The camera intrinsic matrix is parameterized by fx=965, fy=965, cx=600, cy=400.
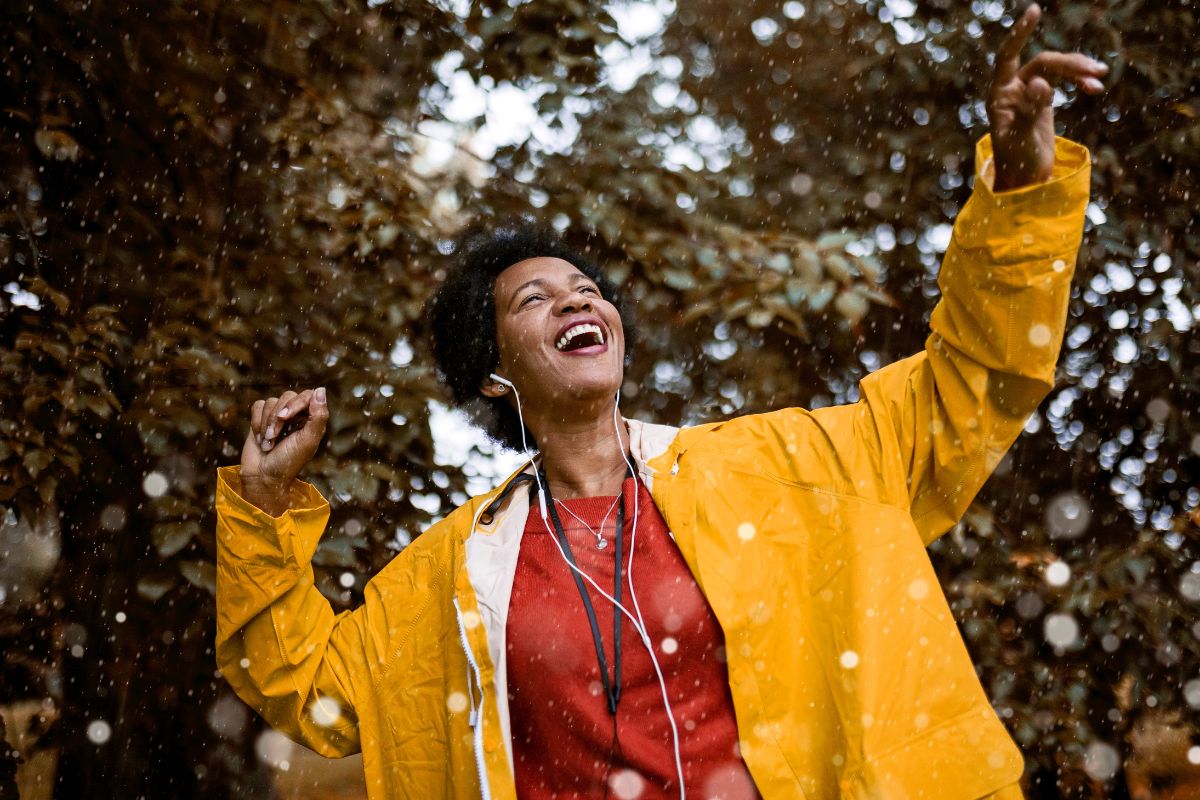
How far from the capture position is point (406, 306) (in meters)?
2.93

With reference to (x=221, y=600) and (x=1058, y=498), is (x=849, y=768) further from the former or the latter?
(x=1058, y=498)

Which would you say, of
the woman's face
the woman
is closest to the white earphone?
the woman

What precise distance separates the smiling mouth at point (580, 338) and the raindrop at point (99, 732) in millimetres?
1863

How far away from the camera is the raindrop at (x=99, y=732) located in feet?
9.32

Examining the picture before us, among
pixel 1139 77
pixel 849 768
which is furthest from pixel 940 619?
pixel 1139 77

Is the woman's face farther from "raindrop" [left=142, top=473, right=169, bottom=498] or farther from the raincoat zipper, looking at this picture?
"raindrop" [left=142, top=473, right=169, bottom=498]

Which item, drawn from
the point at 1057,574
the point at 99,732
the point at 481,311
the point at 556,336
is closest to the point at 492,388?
the point at 481,311

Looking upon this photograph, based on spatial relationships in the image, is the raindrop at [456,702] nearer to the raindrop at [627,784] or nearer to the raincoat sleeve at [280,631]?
the raincoat sleeve at [280,631]

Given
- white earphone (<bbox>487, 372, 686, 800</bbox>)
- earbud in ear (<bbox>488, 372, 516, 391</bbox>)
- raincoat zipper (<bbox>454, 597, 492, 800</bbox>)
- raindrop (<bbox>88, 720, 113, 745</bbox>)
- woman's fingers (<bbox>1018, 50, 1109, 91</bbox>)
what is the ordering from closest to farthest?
1. woman's fingers (<bbox>1018, 50, 1109, 91</bbox>)
2. white earphone (<bbox>487, 372, 686, 800</bbox>)
3. raincoat zipper (<bbox>454, 597, 492, 800</bbox>)
4. earbud in ear (<bbox>488, 372, 516, 391</bbox>)
5. raindrop (<bbox>88, 720, 113, 745</bbox>)

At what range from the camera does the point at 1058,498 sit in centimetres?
323

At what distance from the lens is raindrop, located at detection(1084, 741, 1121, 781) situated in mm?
2920

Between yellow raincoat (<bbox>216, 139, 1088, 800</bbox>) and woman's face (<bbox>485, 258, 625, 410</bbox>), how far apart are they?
0.55 feet

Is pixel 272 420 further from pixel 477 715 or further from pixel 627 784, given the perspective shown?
pixel 627 784

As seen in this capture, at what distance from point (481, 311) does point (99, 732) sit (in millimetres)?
1722
